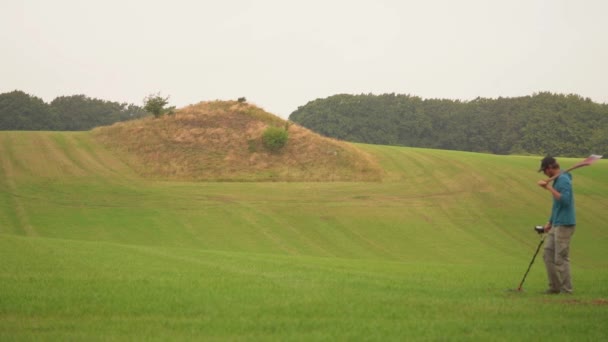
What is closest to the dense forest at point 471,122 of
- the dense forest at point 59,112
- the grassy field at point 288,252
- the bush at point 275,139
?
the dense forest at point 59,112

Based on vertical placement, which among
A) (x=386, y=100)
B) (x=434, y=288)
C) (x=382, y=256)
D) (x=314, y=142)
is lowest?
(x=382, y=256)

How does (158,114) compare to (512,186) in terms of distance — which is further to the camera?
(158,114)

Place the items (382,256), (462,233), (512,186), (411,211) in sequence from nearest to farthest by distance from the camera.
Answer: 1. (382,256)
2. (462,233)
3. (411,211)
4. (512,186)

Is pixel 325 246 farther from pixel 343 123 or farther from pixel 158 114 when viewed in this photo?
pixel 343 123

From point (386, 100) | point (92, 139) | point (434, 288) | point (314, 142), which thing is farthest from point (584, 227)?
point (386, 100)

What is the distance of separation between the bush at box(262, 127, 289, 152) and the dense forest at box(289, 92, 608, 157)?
2475 inches

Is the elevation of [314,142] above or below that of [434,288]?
above

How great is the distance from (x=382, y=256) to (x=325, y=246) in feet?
10.9

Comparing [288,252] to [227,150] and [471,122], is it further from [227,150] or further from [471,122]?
[471,122]

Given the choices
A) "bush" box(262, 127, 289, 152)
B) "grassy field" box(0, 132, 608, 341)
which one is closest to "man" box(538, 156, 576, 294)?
"grassy field" box(0, 132, 608, 341)

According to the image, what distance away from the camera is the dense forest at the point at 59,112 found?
107250 millimetres

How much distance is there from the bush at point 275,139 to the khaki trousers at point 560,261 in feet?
141

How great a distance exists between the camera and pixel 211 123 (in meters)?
59.7

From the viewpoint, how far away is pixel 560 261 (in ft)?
42.0
